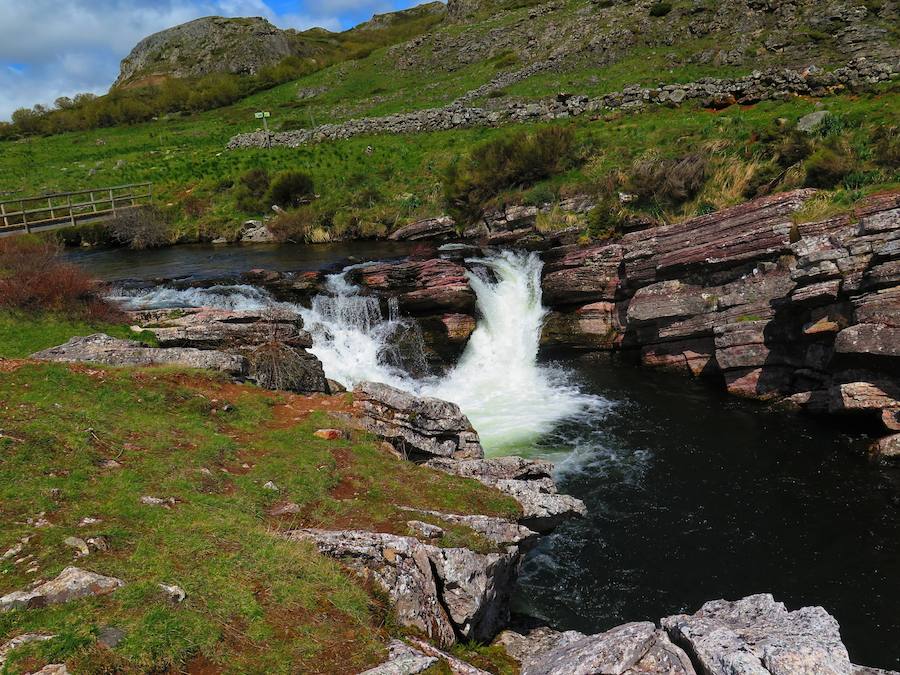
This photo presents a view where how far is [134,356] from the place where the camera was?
1355cm

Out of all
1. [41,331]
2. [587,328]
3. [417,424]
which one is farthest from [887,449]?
[41,331]

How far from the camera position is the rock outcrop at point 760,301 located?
14344 millimetres

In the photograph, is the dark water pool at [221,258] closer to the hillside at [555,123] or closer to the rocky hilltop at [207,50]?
the hillside at [555,123]

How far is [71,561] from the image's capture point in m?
6.16

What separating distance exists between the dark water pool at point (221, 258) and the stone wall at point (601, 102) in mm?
16501

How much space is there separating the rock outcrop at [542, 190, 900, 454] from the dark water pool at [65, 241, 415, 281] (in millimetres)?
9951

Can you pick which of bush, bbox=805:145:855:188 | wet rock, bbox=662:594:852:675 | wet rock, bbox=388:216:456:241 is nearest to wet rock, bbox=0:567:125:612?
wet rock, bbox=662:594:852:675

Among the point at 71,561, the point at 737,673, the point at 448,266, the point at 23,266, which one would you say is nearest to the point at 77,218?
the point at 23,266

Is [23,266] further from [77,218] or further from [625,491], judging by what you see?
[77,218]

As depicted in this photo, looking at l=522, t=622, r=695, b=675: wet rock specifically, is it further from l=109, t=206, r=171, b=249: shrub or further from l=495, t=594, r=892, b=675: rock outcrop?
l=109, t=206, r=171, b=249: shrub

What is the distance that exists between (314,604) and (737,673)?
4.21 meters

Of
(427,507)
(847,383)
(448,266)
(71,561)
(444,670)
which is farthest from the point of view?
(448,266)

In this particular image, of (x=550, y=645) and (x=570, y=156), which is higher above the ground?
(x=570, y=156)

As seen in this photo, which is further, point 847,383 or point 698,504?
point 847,383
